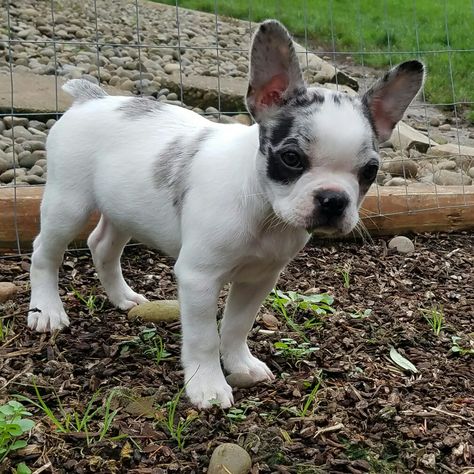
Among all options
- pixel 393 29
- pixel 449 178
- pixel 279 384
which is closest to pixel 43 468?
pixel 279 384

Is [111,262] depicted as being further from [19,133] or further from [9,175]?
[19,133]

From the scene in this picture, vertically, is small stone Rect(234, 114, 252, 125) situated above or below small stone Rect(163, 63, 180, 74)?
above

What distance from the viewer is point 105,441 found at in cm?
331

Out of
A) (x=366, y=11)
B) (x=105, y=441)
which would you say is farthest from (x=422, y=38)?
(x=105, y=441)

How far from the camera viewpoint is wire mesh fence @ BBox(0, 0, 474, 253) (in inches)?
251

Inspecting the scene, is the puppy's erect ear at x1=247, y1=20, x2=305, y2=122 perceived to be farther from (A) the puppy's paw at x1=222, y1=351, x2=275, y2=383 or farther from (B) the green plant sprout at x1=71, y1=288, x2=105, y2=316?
→ (B) the green plant sprout at x1=71, y1=288, x2=105, y2=316

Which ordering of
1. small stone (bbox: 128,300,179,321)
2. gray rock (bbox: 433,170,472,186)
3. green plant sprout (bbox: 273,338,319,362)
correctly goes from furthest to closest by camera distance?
1. gray rock (bbox: 433,170,472,186)
2. small stone (bbox: 128,300,179,321)
3. green plant sprout (bbox: 273,338,319,362)

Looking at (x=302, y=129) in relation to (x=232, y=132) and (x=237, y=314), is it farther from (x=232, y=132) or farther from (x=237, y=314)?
(x=237, y=314)

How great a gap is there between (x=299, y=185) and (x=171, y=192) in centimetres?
87

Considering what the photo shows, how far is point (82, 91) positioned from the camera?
4.53 m

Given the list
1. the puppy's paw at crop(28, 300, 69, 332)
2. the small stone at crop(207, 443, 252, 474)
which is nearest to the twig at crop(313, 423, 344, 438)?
the small stone at crop(207, 443, 252, 474)

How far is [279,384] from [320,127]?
135 cm

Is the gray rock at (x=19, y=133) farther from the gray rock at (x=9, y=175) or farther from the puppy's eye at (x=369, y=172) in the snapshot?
the puppy's eye at (x=369, y=172)

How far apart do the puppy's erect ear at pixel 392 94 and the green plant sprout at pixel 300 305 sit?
4.37 ft
